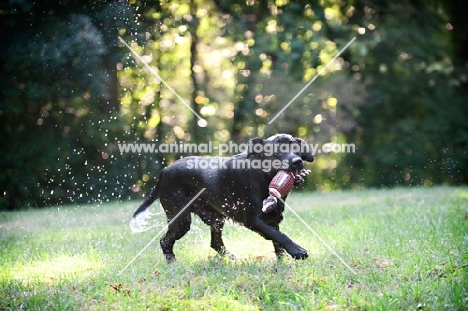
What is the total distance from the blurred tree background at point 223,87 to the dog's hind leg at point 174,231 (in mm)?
8224

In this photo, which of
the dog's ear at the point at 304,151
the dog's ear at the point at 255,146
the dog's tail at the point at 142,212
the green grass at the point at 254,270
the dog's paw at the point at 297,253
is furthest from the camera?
the dog's tail at the point at 142,212

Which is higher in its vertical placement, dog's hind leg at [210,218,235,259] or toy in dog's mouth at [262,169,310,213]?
toy in dog's mouth at [262,169,310,213]

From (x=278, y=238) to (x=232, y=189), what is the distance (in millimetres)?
683

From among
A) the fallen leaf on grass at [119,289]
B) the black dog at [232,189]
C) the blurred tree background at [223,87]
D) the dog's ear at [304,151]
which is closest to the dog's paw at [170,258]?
the black dog at [232,189]

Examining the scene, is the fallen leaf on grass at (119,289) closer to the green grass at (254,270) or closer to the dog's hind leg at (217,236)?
the green grass at (254,270)

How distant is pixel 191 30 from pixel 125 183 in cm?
456

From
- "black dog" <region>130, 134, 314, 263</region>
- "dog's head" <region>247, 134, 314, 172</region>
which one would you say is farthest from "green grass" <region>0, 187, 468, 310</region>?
"dog's head" <region>247, 134, 314, 172</region>

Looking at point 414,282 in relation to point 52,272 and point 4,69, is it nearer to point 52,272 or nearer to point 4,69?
point 52,272

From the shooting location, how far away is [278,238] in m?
4.43

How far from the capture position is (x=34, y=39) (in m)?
12.5

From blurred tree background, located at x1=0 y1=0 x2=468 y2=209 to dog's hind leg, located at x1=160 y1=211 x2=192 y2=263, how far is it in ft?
27.0

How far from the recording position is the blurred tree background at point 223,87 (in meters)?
12.8

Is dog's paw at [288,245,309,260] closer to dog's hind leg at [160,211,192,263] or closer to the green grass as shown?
the green grass

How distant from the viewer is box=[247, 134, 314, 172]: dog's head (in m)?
4.54
